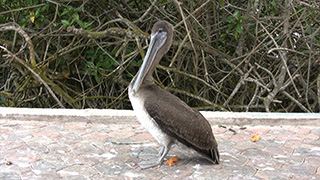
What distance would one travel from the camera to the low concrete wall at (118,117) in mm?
4395

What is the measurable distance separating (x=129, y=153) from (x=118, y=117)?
3.48 ft

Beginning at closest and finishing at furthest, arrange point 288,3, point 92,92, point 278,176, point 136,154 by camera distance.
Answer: point 278,176 → point 136,154 → point 288,3 → point 92,92

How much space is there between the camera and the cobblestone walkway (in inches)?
117

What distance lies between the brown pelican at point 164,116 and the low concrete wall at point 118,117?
4.33ft

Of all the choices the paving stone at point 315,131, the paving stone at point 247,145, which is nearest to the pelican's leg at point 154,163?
the paving stone at point 247,145

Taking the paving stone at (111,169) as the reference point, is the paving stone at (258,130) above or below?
below

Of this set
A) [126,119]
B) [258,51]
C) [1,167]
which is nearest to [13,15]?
[126,119]

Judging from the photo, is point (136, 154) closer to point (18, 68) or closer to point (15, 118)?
point (15, 118)

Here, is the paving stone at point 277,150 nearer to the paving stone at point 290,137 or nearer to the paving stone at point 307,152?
the paving stone at point 307,152

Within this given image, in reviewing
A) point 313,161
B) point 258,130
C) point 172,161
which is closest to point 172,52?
point 258,130

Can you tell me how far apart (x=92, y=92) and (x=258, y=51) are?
9.03ft

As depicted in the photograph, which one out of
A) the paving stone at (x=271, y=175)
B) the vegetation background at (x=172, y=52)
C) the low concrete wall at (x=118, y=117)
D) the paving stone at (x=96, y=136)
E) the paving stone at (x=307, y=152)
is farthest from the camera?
the vegetation background at (x=172, y=52)

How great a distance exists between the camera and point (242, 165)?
3211 millimetres

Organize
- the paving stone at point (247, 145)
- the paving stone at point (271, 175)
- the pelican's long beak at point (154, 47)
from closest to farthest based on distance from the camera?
the paving stone at point (271, 175), the pelican's long beak at point (154, 47), the paving stone at point (247, 145)
